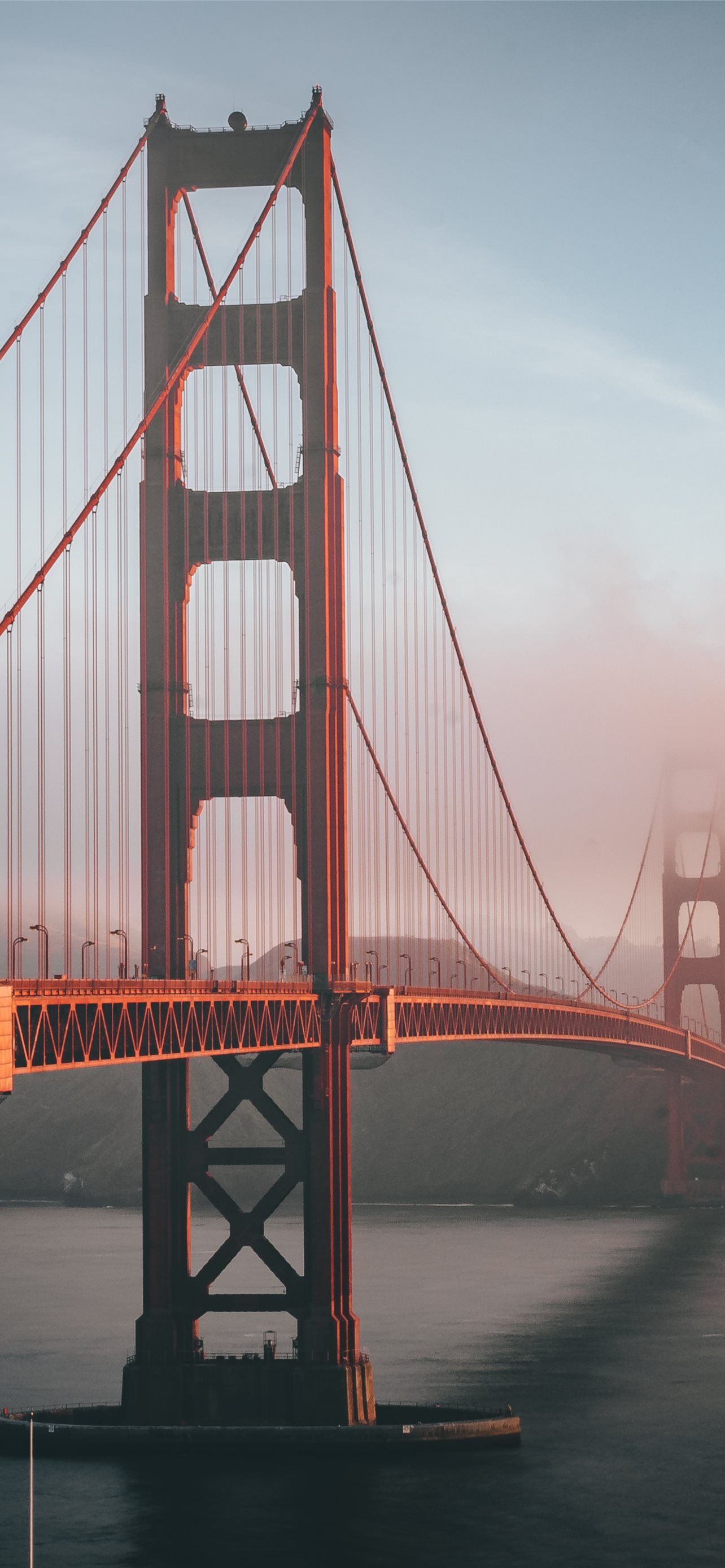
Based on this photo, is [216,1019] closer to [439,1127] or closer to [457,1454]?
[457,1454]

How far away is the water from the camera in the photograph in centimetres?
3111

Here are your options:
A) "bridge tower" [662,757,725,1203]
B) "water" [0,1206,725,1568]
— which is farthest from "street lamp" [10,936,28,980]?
"bridge tower" [662,757,725,1203]

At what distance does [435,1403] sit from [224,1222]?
178 ft

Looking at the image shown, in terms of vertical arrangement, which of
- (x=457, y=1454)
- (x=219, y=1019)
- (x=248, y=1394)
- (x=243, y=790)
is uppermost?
(x=243, y=790)

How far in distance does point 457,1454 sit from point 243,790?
470 inches

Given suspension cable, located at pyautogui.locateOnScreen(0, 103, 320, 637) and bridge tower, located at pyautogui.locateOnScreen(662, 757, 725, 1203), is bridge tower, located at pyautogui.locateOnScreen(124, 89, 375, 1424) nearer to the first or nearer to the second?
suspension cable, located at pyautogui.locateOnScreen(0, 103, 320, 637)

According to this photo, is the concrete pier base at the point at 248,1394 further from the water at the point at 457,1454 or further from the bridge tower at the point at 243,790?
the water at the point at 457,1454

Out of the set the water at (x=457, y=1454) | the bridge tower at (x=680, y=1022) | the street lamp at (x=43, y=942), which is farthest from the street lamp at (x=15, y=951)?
the bridge tower at (x=680, y=1022)

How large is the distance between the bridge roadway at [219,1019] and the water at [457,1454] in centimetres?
698

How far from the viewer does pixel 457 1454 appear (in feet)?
120

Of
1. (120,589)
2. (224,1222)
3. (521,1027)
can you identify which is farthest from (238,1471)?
(224,1222)

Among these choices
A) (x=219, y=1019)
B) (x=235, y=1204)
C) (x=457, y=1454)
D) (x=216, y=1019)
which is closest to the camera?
(x=216, y=1019)

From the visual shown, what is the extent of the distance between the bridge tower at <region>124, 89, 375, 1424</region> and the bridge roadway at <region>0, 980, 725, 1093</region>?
1.43 metres

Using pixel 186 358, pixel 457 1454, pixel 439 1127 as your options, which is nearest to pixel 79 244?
pixel 186 358
